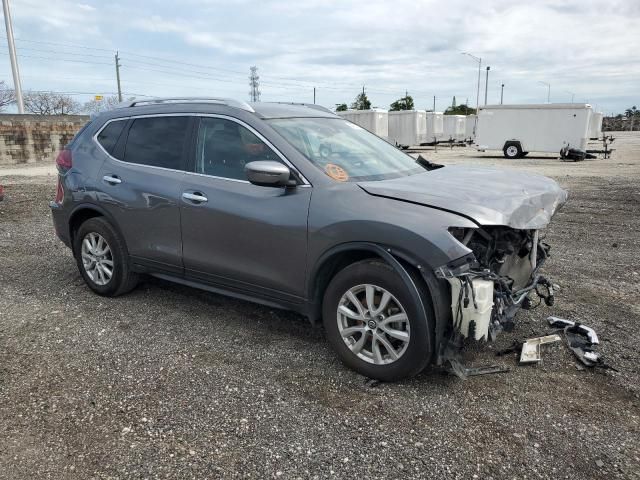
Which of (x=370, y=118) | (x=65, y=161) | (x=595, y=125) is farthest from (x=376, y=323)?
(x=595, y=125)

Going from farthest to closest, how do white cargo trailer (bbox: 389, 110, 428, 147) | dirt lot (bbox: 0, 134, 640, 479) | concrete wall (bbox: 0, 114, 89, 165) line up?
white cargo trailer (bbox: 389, 110, 428, 147)
concrete wall (bbox: 0, 114, 89, 165)
dirt lot (bbox: 0, 134, 640, 479)

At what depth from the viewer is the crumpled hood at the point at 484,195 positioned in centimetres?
318

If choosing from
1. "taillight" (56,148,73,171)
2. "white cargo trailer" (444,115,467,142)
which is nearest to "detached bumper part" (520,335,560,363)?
"taillight" (56,148,73,171)

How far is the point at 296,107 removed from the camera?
468cm

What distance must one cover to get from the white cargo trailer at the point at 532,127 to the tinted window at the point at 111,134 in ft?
85.1

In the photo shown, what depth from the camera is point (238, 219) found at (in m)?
3.89

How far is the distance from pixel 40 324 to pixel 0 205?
25.4 feet

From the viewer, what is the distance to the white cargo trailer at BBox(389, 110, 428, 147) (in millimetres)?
33531

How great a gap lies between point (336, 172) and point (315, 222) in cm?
44

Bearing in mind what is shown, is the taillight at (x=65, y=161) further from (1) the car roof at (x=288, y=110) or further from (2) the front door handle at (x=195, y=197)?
(1) the car roof at (x=288, y=110)

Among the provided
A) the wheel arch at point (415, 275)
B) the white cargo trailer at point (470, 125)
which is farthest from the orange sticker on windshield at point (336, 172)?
the white cargo trailer at point (470, 125)

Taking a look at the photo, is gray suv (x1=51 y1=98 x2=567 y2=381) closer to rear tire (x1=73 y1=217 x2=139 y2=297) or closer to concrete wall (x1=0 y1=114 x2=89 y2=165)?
rear tire (x1=73 y1=217 x2=139 y2=297)

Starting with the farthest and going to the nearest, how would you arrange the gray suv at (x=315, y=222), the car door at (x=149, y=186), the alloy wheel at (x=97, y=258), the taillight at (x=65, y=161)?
the taillight at (x=65, y=161) → the alloy wheel at (x=97, y=258) → the car door at (x=149, y=186) → the gray suv at (x=315, y=222)

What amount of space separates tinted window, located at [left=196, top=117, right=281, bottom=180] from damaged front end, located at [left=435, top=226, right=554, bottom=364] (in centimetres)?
151
